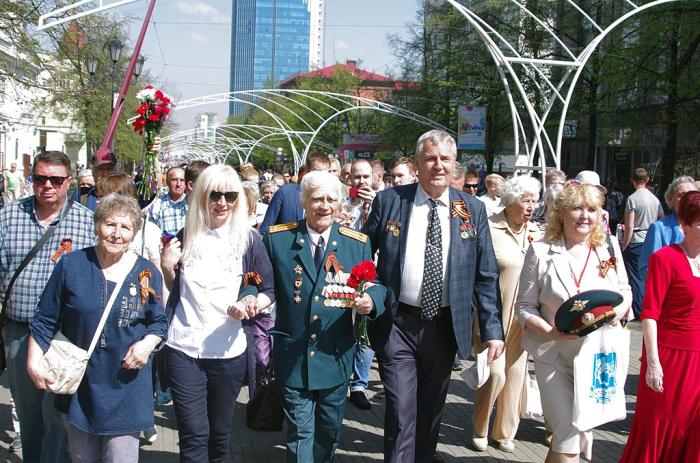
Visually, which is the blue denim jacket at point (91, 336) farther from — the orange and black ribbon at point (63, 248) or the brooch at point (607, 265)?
the brooch at point (607, 265)

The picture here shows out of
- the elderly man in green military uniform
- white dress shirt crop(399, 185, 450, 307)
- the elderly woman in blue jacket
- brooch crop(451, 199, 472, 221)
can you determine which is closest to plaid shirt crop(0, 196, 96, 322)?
the elderly woman in blue jacket

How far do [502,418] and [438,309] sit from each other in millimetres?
1762

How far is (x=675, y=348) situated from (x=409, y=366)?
1.60m

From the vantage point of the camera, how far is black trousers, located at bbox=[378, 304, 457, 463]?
4.61 m

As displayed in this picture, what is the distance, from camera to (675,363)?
15.2ft

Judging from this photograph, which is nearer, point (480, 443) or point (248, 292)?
point (248, 292)

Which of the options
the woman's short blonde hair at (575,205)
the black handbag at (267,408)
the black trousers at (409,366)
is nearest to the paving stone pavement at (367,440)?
the black handbag at (267,408)

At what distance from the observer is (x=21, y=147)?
2479 inches

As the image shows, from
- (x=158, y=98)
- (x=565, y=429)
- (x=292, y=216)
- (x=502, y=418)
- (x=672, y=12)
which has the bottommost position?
(x=502, y=418)

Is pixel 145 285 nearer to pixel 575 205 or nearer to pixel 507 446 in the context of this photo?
pixel 575 205

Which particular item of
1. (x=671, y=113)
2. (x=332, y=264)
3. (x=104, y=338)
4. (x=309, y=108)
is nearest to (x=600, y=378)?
(x=332, y=264)

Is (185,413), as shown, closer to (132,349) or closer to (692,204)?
(132,349)

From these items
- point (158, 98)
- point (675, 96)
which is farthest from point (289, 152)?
point (158, 98)

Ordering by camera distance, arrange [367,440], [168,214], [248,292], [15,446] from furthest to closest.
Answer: [168,214] → [367,440] → [15,446] → [248,292]
